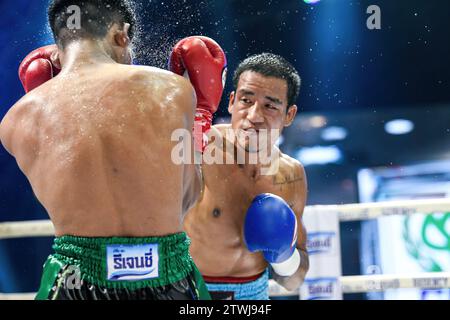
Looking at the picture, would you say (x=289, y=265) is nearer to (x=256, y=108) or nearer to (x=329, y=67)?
(x=256, y=108)

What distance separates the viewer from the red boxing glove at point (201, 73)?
5.27ft

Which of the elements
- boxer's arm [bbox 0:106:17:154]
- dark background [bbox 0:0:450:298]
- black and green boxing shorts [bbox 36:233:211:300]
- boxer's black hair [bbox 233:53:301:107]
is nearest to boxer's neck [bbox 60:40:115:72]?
boxer's arm [bbox 0:106:17:154]

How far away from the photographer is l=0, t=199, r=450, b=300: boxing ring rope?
2.65 meters

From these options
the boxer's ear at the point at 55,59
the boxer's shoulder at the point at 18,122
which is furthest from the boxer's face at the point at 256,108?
the boxer's shoulder at the point at 18,122

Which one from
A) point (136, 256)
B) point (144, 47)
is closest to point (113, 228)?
point (136, 256)

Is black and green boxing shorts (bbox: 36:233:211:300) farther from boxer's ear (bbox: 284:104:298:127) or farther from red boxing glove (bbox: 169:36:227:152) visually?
boxer's ear (bbox: 284:104:298:127)

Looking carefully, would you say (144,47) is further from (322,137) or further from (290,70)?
(322,137)

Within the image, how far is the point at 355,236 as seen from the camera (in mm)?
3891

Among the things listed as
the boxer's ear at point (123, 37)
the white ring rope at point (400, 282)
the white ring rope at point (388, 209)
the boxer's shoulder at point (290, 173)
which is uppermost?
the boxer's ear at point (123, 37)

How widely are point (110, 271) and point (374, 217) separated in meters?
1.84

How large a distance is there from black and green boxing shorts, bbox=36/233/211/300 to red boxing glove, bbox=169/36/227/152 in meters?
0.47

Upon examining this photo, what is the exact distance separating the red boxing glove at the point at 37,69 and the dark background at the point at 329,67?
1.45 meters

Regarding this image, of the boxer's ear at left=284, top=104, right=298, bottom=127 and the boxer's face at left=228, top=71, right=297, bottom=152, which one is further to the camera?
the boxer's ear at left=284, top=104, right=298, bottom=127

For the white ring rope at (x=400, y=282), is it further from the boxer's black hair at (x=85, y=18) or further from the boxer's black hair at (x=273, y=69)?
the boxer's black hair at (x=85, y=18)
